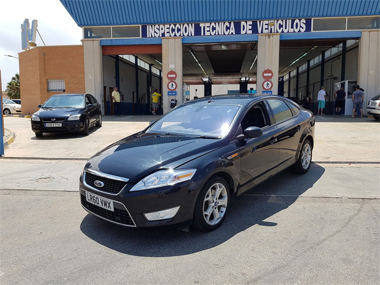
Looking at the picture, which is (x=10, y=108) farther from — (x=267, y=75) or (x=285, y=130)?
(x=285, y=130)

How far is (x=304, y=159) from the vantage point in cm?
583

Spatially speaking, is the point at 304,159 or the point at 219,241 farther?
the point at 304,159

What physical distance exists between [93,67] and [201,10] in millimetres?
7697

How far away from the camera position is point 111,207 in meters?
3.25

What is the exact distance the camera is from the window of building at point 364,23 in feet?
58.2

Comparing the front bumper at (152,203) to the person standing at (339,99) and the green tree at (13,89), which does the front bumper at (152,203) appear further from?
the green tree at (13,89)

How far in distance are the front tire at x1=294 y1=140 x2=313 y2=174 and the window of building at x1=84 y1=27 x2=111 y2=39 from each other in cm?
1698

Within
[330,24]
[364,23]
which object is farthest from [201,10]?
[364,23]

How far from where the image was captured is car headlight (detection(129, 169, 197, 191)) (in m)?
3.11

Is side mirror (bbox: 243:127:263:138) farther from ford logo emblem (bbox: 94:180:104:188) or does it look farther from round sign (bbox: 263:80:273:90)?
round sign (bbox: 263:80:273:90)

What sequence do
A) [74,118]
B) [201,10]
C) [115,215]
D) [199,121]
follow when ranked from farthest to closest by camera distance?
[201,10] < [74,118] < [199,121] < [115,215]

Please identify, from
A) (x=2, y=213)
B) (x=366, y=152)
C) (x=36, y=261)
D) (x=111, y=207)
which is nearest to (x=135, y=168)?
(x=111, y=207)

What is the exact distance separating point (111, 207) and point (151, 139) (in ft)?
3.97

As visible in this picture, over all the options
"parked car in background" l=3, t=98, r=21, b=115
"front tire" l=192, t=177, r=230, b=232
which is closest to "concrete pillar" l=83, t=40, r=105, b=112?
"parked car in background" l=3, t=98, r=21, b=115
